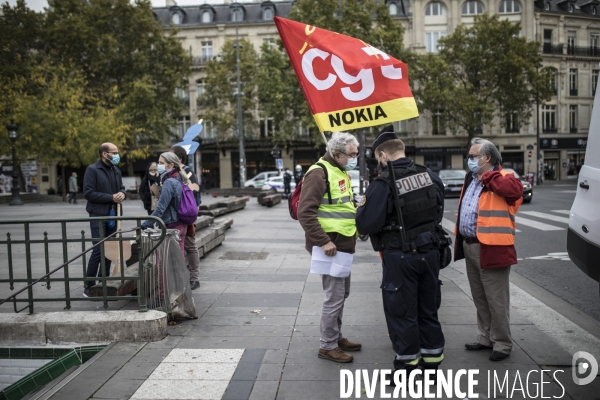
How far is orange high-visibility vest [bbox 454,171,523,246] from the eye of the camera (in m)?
4.26

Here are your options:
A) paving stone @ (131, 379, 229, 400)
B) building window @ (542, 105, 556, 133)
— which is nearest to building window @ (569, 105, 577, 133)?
building window @ (542, 105, 556, 133)

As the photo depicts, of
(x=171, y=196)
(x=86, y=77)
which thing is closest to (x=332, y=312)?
(x=171, y=196)

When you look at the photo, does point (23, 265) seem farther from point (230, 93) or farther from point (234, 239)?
point (230, 93)

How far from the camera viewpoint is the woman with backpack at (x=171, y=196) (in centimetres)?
611

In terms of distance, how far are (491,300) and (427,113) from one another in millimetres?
47249

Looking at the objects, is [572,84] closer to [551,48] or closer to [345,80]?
[551,48]

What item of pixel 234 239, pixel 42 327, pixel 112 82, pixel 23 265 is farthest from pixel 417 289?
pixel 112 82

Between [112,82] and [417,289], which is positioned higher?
[112,82]

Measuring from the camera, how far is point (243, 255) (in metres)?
9.73

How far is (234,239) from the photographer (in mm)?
11891

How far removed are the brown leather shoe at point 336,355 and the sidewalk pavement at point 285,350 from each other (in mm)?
59

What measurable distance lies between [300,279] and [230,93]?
40904mm

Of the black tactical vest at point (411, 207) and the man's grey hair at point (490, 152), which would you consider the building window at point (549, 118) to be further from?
the black tactical vest at point (411, 207)

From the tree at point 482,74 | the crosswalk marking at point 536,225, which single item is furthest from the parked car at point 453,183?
the tree at point 482,74
